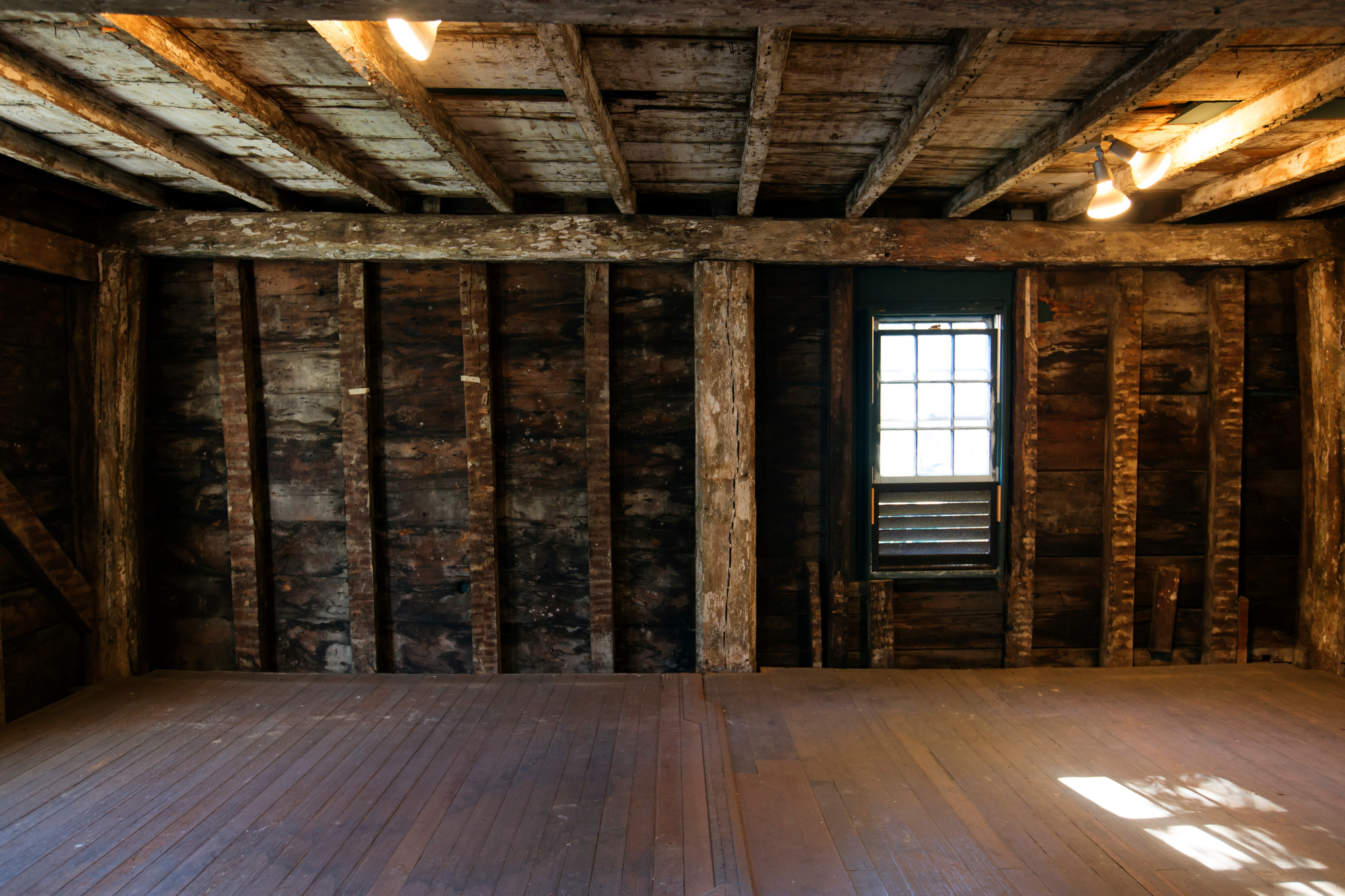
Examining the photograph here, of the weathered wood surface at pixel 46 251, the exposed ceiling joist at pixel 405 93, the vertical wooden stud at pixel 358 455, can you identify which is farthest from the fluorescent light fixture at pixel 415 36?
the weathered wood surface at pixel 46 251

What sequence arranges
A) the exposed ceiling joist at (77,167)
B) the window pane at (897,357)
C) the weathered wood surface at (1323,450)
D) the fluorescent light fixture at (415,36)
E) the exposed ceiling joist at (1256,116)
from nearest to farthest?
1. the fluorescent light fixture at (415,36)
2. the exposed ceiling joist at (1256,116)
3. the exposed ceiling joist at (77,167)
4. the weathered wood surface at (1323,450)
5. the window pane at (897,357)

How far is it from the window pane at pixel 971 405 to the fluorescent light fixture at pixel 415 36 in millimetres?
2836

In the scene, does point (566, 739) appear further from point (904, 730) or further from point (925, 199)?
point (925, 199)

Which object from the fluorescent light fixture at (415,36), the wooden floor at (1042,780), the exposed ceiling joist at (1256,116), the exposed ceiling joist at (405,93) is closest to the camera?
the fluorescent light fixture at (415,36)

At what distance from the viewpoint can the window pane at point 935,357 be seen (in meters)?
3.26

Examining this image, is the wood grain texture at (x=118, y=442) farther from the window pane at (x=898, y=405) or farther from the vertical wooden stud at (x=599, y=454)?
the window pane at (x=898, y=405)

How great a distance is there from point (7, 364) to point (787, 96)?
3547 millimetres

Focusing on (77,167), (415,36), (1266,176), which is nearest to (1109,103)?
(1266,176)

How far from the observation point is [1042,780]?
2.20 meters

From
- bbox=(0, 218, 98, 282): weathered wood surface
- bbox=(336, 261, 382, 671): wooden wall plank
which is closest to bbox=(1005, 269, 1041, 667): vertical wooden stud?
bbox=(336, 261, 382, 671): wooden wall plank

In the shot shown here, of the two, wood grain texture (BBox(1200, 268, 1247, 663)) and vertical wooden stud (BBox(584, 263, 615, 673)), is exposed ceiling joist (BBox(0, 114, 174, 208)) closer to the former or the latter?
vertical wooden stud (BBox(584, 263, 615, 673))

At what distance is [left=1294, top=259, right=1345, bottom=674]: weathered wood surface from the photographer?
3.05 m

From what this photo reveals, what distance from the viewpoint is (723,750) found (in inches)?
92.7

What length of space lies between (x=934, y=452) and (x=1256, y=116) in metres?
1.76
